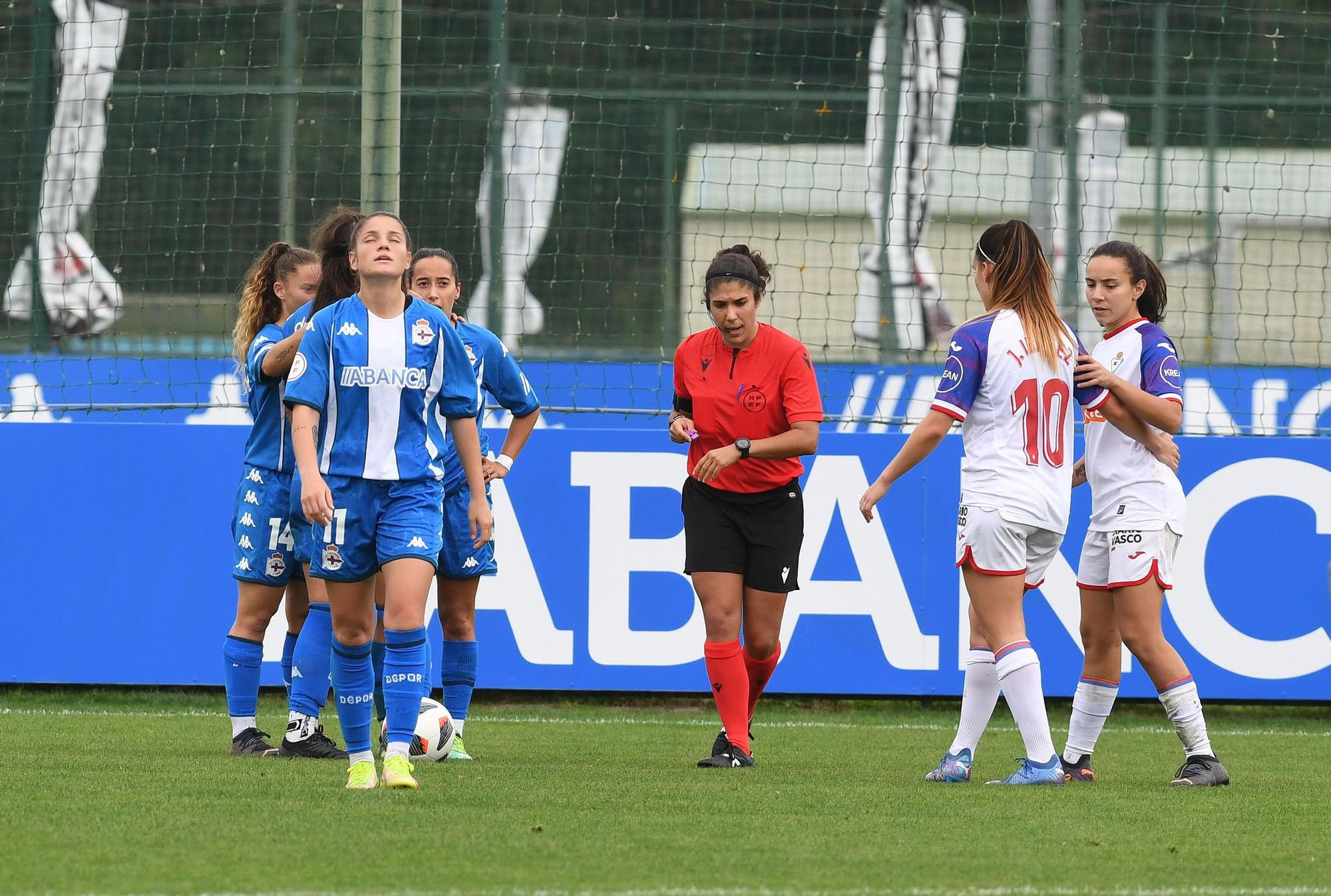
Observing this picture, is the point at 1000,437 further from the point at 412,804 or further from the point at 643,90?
the point at 643,90

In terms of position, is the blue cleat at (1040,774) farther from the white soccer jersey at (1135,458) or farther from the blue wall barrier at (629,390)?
the blue wall barrier at (629,390)

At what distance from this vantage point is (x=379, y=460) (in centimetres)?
503

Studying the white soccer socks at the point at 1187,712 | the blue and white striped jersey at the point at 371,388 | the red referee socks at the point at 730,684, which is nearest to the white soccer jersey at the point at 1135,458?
the white soccer socks at the point at 1187,712

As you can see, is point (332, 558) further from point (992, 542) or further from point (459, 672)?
point (992, 542)

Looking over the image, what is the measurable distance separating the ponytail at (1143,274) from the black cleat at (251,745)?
3336 mm

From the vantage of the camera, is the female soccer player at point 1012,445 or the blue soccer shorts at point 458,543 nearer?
the female soccer player at point 1012,445

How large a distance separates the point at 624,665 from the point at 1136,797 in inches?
129

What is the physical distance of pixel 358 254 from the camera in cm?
511

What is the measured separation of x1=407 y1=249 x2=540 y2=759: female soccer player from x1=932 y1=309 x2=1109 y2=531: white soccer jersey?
1613 millimetres

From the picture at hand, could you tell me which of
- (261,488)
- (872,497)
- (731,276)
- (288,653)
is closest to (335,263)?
(261,488)

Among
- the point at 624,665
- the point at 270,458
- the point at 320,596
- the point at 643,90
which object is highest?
the point at 643,90

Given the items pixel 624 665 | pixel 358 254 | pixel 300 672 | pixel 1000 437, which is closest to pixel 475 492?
pixel 358 254

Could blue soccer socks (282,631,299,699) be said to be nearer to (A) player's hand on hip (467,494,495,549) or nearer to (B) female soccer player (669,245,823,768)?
(B) female soccer player (669,245,823,768)

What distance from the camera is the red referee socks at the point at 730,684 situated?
6.32 metres
